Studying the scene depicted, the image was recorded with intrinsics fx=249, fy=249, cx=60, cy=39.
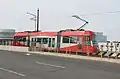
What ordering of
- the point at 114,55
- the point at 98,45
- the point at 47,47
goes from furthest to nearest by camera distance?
the point at 47,47
the point at 98,45
the point at 114,55

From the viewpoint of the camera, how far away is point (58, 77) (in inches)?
495

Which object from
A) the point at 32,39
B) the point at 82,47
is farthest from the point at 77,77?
the point at 32,39

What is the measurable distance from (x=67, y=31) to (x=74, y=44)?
262cm

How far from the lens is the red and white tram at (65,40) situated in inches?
1282

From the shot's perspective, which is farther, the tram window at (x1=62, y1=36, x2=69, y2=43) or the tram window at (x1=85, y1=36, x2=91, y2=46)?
the tram window at (x1=62, y1=36, x2=69, y2=43)

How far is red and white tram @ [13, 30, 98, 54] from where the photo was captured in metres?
32.6

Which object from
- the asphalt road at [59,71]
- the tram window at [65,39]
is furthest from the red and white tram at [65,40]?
the asphalt road at [59,71]

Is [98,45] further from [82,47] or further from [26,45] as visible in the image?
[26,45]

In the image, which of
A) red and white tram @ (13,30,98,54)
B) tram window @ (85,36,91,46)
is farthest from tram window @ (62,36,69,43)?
tram window @ (85,36,91,46)

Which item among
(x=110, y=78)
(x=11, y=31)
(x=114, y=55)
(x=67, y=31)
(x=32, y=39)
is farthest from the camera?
(x=11, y=31)

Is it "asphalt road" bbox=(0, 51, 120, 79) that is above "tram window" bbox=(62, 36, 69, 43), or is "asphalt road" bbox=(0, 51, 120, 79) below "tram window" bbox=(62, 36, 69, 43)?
below

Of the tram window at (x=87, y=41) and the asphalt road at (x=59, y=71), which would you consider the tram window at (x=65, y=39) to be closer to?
the tram window at (x=87, y=41)

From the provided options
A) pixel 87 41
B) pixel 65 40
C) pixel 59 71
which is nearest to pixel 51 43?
pixel 65 40

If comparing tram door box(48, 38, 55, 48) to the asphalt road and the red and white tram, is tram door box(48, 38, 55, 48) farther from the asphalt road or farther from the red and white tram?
the asphalt road
